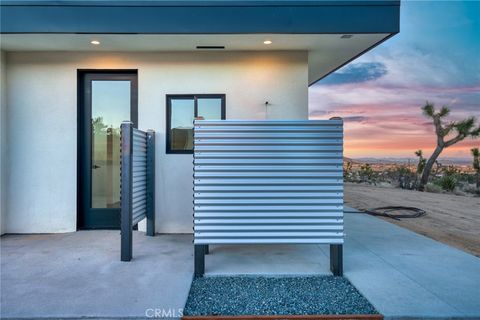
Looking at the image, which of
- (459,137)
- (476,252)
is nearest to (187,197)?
(476,252)

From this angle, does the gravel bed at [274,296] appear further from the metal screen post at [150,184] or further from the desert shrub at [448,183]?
the desert shrub at [448,183]

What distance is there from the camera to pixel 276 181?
3.03 metres

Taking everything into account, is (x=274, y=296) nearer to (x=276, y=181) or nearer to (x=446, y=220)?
(x=276, y=181)

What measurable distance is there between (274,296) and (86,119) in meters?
4.03

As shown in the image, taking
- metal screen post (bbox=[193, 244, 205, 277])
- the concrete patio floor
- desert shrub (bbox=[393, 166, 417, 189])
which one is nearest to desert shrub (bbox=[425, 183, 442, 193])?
desert shrub (bbox=[393, 166, 417, 189])

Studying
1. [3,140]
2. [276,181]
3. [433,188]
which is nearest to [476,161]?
[433,188]

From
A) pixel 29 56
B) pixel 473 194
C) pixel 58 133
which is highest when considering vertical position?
pixel 29 56

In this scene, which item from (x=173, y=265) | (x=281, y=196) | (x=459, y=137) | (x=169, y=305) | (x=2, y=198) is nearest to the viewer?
(x=169, y=305)

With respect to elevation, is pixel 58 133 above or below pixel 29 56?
A: below

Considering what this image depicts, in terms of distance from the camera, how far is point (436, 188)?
11922 millimetres

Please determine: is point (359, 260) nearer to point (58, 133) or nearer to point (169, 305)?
point (169, 305)

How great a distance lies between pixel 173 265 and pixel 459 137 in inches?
563

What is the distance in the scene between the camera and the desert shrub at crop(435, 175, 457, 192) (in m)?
11.7

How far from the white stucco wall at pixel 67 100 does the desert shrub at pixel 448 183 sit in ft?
32.9
